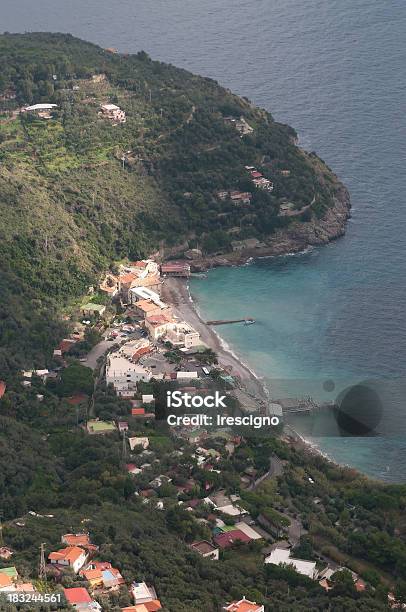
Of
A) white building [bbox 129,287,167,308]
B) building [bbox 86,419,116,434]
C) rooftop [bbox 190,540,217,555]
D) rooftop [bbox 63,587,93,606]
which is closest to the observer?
rooftop [bbox 63,587,93,606]

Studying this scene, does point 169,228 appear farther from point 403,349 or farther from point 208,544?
point 208,544

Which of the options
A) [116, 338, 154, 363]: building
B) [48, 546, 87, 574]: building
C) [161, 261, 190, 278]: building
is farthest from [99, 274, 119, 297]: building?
[48, 546, 87, 574]: building

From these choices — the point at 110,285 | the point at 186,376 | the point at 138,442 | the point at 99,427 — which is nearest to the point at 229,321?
the point at 110,285

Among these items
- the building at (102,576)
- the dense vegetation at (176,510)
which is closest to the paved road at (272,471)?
the dense vegetation at (176,510)

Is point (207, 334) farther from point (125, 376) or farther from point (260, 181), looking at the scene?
point (260, 181)

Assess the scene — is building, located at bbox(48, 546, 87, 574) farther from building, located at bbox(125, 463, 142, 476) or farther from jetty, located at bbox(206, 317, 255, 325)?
jetty, located at bbox(206, 317, 255, 325)

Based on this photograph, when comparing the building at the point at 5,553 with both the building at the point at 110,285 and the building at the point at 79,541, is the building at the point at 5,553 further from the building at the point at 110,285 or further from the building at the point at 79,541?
the building at the point at 110,285
